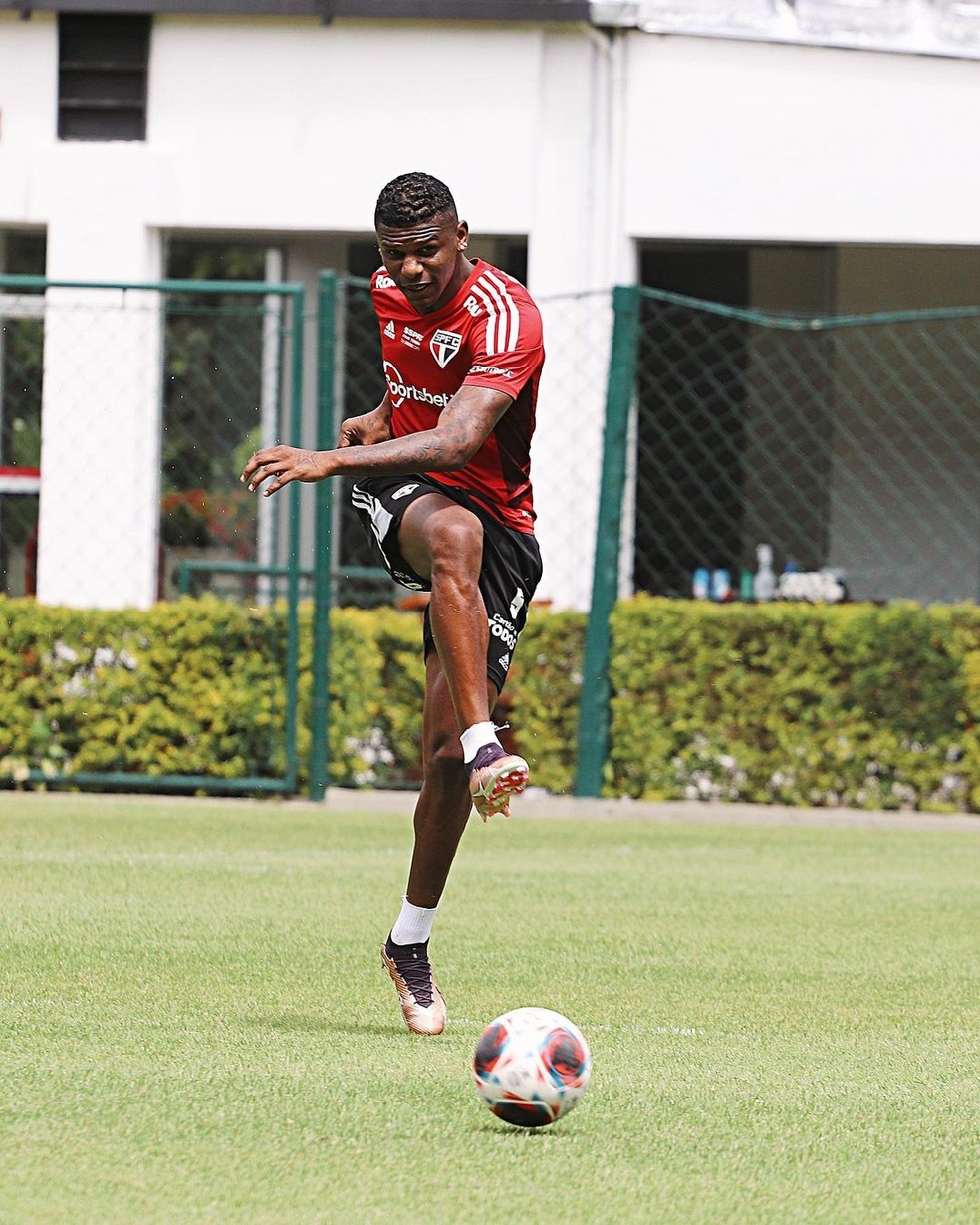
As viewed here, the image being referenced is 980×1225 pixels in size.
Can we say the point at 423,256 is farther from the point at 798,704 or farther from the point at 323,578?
the point at 798,704

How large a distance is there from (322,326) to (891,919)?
15.0 ft

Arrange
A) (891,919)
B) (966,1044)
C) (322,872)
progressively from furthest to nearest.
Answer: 1. (322,872)
2. (891,919)
3. (966,1044)

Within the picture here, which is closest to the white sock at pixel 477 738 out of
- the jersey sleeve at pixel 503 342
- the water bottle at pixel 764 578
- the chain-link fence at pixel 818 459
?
the jersey sleeve at pixel 503 342

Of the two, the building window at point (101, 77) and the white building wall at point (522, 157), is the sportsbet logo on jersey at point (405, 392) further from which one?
the building window at point (101, 77)

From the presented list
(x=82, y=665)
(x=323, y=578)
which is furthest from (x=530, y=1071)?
(x=82, y=665)

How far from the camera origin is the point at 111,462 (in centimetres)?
1242

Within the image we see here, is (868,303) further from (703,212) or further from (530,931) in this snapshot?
(530,931)

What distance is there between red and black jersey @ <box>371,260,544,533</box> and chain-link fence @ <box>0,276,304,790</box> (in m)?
6.72

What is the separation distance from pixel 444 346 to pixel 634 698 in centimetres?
555

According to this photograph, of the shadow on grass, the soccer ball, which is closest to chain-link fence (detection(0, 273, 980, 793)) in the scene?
the shadow on grass

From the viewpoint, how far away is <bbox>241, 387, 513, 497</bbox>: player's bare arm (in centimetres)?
426

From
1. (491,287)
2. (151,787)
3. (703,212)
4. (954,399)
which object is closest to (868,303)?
(954,399)

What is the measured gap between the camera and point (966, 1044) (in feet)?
15.0

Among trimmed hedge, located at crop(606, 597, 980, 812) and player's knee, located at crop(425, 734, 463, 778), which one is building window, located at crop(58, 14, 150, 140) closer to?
trimmed hedge, located at crop(606, 597, 980, 812)
